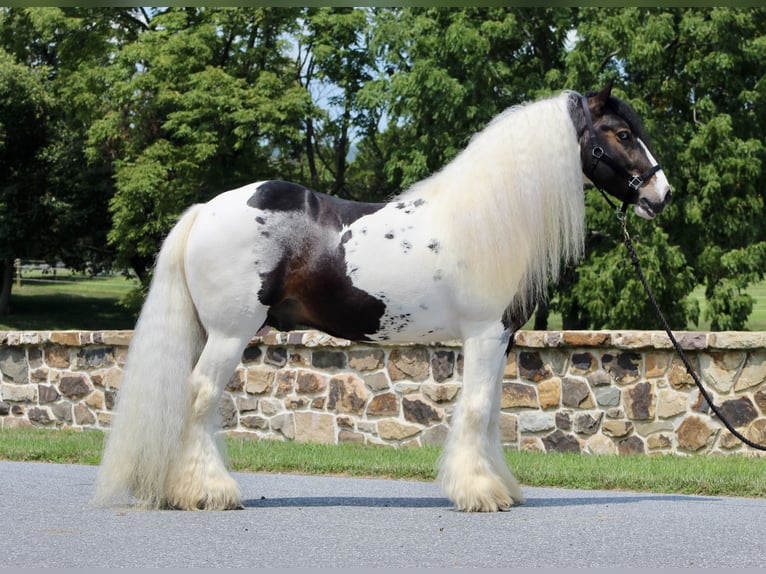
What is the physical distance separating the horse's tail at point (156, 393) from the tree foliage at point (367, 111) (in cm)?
1754

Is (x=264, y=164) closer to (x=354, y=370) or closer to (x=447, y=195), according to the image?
(x=354, y=370)

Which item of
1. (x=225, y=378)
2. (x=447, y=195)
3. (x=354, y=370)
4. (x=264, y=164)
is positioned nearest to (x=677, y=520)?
(x=447, y=195)

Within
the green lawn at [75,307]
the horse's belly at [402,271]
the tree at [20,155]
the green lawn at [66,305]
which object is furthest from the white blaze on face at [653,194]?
the tree at [20,155]

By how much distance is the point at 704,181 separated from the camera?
77.4 ft

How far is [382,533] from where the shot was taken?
5.05m

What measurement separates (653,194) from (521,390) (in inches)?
166

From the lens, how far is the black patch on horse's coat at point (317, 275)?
5.90 meters

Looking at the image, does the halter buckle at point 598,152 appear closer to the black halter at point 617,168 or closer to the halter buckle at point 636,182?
the black halter at point 617,168

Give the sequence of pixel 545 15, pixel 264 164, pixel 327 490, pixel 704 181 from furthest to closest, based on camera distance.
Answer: pixel 264 164 → pixel 545 15 → pixel 704 181 → pixel 327 490

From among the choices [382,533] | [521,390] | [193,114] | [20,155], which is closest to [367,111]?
[193,114]

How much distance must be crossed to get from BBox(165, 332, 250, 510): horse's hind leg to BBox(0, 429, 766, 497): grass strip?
246cm

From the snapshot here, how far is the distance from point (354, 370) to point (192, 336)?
4405mm

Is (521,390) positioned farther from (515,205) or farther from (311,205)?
(311,205)

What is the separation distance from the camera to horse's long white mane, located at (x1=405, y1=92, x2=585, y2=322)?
19.0 ft
